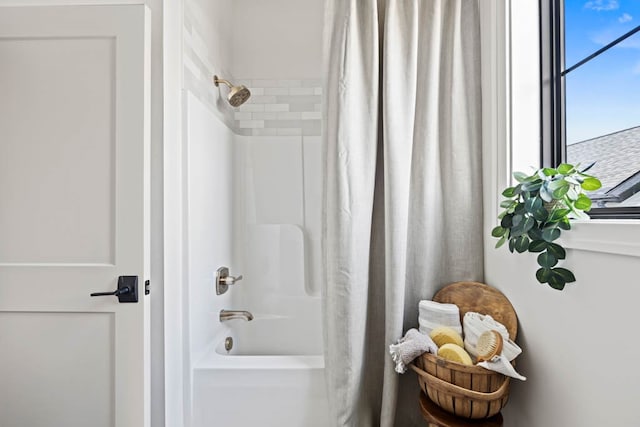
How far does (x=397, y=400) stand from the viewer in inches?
54.7

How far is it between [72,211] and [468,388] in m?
1.49

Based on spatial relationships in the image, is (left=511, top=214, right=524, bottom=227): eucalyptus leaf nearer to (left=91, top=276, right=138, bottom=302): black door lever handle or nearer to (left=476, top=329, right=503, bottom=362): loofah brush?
(left=476, top=329, right=503, bottom=362): loofah brush

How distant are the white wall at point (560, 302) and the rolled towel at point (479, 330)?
0.27 ft

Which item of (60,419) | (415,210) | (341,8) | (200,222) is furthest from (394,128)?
(60,419)

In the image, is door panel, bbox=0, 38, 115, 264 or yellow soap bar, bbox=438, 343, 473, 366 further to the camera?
door panel, bbox=0, 38, 115, 264

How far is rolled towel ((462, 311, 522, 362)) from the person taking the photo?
1.05 m

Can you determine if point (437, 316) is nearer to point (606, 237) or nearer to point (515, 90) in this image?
point (606, 237)

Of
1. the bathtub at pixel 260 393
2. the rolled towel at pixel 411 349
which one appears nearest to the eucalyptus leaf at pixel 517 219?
the rolled towel at pixel 411 349

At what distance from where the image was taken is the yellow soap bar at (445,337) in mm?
1155

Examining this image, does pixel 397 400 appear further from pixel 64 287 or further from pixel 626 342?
pixel 64 287

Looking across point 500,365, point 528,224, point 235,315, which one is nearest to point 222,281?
point 235,315

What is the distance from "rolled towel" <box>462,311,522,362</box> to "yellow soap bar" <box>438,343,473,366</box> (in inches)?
2.7

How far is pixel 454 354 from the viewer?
1.07m

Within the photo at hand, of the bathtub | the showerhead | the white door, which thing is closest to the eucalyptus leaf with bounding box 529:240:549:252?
the bathtub
